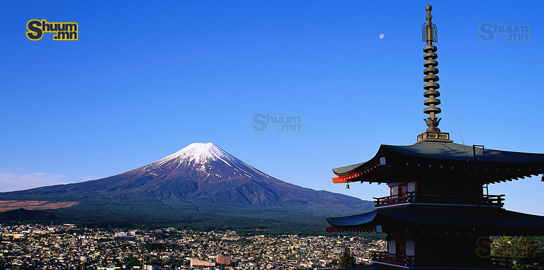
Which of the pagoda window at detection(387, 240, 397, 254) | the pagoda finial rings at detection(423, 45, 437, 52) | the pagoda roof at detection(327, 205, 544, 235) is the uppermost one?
the pagoda finial rings at detection(423, 45, 437, 52)

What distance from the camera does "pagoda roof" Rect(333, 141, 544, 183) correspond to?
16.8 m

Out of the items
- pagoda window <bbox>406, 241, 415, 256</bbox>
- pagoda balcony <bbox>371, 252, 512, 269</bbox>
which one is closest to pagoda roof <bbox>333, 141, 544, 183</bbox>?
pagoda window <bbox>406, 241, 415, 256</bbox>

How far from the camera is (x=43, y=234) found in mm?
102938

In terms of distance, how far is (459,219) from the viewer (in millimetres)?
16859

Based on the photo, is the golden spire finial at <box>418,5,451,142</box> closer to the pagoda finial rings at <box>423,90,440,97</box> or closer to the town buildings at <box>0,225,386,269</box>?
the pagoda finial rings at <box>423,90,440,97</box>

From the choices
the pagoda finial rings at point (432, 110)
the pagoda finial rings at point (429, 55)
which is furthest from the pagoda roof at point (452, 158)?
the pagoda finial rings at point (429, 55)

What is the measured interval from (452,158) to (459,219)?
2178mm

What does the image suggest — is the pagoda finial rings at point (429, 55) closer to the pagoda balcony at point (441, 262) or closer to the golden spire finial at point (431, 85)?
the golden spire finial at point (431, 85)

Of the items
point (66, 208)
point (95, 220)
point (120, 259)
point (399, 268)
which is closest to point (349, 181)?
point (399, 268)

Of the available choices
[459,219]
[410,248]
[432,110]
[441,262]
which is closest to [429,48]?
[432,110]

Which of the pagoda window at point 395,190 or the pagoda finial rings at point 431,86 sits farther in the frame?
the pagoda window at point 395,190

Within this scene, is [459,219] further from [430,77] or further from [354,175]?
[430,77]

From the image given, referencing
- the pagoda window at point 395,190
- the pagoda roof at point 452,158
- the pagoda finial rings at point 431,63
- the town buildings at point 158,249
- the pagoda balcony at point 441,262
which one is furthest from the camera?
the town buildings at point 158,249

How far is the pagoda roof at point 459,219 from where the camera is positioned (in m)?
16.2
